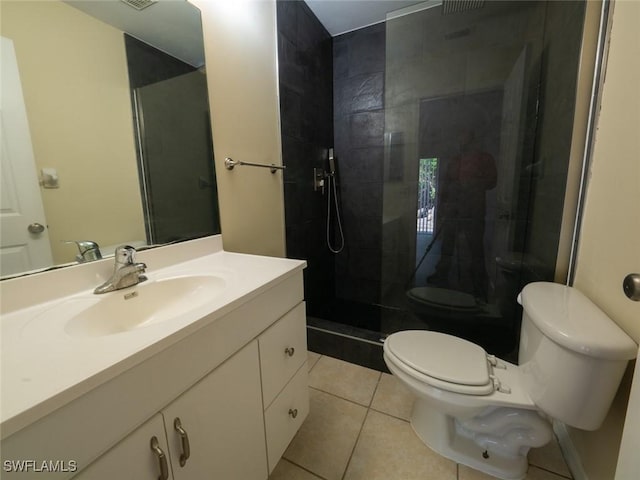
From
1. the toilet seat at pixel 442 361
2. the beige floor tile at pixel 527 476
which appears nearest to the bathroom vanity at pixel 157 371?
the toilet seat at pixel 442 361

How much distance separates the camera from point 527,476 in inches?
40.3

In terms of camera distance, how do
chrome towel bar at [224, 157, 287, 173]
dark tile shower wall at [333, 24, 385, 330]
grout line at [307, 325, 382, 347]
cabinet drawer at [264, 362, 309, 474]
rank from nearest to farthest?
cabinet drawer at [264, 362, 309, 474]
chrome towel bar at [224, 157, 287, 173]
grout line at [307, 325, 382, 347]
dark tile shower wall at [333, 24, 385, 330]

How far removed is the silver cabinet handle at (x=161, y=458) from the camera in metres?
0.53

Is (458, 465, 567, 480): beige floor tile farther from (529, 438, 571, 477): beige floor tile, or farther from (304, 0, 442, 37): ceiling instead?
(304, 0, 442, 37): ceiling

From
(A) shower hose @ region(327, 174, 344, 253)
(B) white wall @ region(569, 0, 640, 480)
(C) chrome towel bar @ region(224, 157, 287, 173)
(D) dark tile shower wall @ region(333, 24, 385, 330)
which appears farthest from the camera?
(A) shower hose @ region(327, 174, 344, 253)

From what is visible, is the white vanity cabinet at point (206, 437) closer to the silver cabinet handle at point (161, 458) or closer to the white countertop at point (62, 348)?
the silver cabinet handle at point (161, 458)

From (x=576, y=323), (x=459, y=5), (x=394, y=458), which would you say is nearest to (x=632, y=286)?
(x=576, y=323)

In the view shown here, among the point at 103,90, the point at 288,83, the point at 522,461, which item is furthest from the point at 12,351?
the point at 288,83

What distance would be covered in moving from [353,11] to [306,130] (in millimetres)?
860

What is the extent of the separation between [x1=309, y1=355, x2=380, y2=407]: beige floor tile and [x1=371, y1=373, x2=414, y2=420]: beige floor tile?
0.04m

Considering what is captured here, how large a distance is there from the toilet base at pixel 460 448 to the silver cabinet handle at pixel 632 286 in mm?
621

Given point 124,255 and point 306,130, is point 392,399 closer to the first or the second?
point 124,255

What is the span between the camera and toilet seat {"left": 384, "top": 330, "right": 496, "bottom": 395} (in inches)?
37.7

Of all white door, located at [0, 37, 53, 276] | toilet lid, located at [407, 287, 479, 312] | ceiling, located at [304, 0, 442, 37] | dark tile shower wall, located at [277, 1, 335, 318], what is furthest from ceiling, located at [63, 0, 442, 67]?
toilet lid, located at [407, 287, 479, 312]
